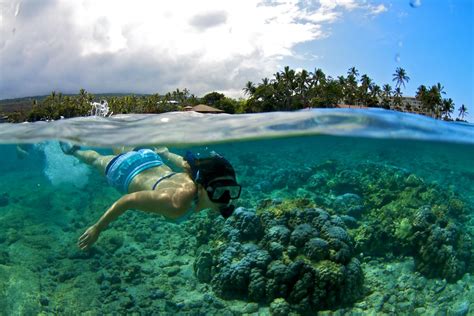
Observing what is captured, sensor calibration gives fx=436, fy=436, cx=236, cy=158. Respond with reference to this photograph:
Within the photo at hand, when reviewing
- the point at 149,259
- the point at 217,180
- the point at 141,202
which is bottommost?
the point at 149,259

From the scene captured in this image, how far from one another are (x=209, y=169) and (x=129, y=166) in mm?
2277

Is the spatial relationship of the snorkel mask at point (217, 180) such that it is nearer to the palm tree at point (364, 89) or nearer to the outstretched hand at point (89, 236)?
the outstretched hand at point (89, 236)

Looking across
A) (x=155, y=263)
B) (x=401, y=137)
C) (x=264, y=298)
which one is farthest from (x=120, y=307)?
(x=401, y=137)

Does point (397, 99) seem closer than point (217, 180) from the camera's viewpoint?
No

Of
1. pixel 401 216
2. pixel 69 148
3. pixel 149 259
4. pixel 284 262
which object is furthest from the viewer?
pixel 69 148

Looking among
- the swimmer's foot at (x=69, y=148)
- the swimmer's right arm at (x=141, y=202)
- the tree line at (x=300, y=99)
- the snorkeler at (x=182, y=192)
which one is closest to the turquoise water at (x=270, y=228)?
the swimmer's foot at (x=69, y=148)

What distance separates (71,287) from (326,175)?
6.36 m

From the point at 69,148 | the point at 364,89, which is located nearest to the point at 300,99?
the point at 364,89

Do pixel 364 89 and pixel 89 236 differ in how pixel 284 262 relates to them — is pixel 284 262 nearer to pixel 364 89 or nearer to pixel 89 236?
pixel 89 236

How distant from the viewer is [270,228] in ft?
25.7

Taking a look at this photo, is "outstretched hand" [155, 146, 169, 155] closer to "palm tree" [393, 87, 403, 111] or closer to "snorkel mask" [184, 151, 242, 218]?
"snorkel mask" [184, 151, 242, 218]

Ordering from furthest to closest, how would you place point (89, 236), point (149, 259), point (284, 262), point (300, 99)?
point (300, 99), point (149, 259), point (284, 262), point (89, 236)

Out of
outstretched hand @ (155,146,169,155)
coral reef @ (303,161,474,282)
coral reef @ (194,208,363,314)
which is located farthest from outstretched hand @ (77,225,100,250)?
outstretched hand @ (155,146,169,155)

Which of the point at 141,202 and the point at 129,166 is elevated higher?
the point at 129,166
